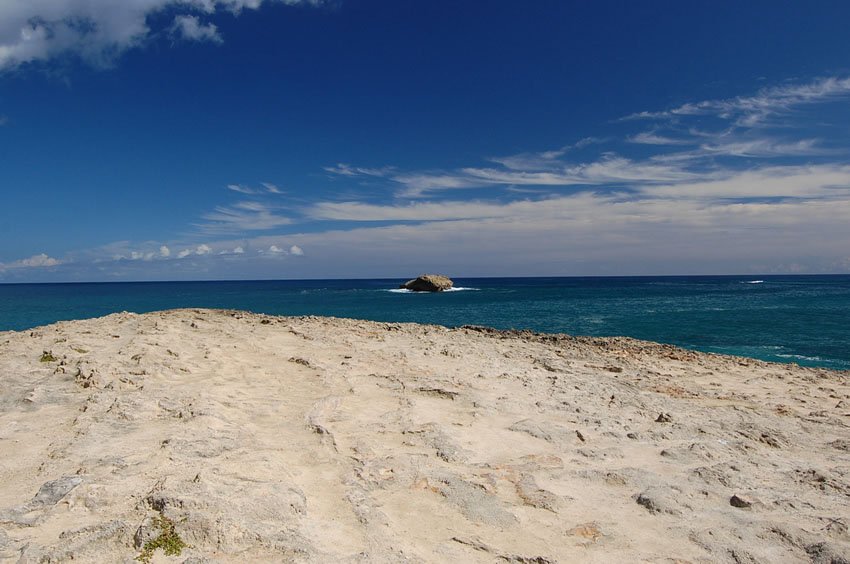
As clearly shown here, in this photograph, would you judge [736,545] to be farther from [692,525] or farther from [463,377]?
[463,377]

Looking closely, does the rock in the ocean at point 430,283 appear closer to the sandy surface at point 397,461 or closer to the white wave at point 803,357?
the white wave at point 803,357

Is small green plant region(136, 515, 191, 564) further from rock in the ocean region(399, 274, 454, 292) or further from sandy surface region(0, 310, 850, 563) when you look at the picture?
rock in the ocean region(399, 274, 454, 292)

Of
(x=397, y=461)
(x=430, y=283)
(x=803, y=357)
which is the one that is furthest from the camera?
(x=430, y=283)

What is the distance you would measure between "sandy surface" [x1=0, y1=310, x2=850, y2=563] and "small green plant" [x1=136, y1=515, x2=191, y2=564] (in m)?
0.08

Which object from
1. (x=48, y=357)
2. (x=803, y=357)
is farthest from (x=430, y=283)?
(x=48, y=357)

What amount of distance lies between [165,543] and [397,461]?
342cm

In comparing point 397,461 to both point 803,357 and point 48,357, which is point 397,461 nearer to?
point 48,357

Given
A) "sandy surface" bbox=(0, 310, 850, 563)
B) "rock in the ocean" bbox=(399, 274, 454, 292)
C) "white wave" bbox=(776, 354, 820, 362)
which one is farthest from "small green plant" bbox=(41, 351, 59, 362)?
"rock in the ocean" bbox=(399, 274, 454, 292)

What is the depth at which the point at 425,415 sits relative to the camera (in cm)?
980

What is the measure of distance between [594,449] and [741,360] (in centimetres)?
1456

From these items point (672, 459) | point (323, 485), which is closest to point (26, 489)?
point (323, 485)

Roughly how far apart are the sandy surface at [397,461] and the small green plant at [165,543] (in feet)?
0.27

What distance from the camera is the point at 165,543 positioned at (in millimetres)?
4844

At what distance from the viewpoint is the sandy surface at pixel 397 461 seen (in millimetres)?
5340
